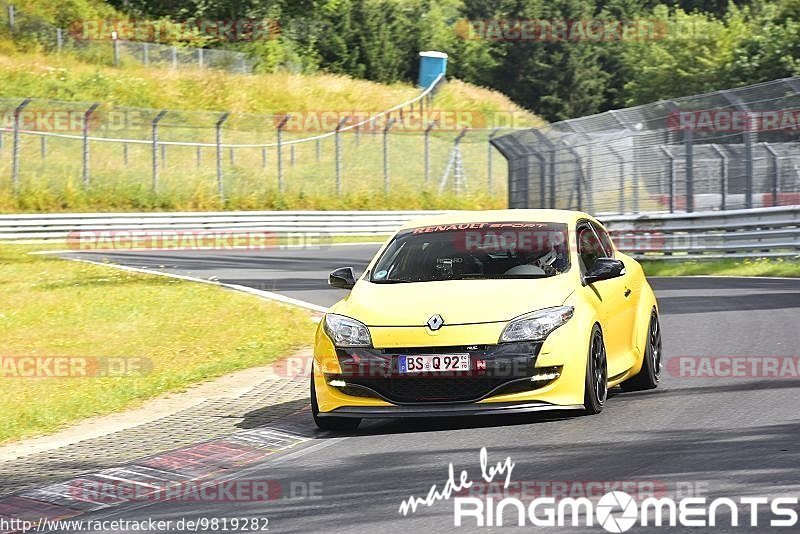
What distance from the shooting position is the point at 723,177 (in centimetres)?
2538

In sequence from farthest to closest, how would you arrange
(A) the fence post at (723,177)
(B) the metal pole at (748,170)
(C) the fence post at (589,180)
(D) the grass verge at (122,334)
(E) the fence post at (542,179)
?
(E) the fence post at (542,179), (C) the fence post at (589,180), (A) the fence post at (723,177), (B) the metal pole at (748,170), (D) the grass verge at (122,334)

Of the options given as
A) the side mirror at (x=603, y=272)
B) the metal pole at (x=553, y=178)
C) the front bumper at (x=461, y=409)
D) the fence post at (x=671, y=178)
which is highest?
the side mirror at (x=603, y=272)

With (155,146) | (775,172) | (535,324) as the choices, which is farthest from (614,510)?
(155,146)

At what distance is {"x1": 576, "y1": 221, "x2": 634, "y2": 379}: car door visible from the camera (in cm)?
1012

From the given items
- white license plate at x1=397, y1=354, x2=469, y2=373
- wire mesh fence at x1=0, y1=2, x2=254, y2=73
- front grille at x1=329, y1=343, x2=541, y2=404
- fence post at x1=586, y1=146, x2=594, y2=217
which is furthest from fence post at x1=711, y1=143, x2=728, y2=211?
wire mesh fence at x1=0, y1=2, x2=254, y2=73

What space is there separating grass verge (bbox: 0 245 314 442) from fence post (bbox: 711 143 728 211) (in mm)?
9197

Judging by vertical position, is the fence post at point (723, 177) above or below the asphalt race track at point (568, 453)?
below

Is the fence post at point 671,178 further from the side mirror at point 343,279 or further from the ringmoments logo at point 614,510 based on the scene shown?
the ringmoments logo at point 614,510

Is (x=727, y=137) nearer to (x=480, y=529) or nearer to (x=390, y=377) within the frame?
(x=390, y=377)

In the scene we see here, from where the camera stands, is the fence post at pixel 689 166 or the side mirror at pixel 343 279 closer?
the side mirror at pixel 343 279

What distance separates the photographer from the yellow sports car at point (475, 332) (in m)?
9.17

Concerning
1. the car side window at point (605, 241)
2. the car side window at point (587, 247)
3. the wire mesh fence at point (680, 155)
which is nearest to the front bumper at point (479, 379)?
the car side window at point (587, 247)

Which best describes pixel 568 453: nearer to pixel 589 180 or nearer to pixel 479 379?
pixel 479 379

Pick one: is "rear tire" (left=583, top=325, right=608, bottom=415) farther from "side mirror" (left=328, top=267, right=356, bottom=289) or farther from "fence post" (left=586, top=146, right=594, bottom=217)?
"fence post" (left=586, top=146, right=594, bottom=217)
